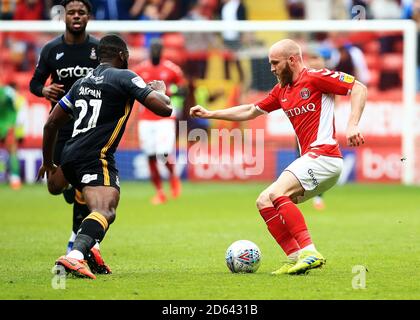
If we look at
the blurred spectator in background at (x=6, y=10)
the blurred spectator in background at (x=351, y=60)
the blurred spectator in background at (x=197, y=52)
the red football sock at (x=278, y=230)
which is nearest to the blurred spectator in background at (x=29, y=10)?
the blurred spectator in background at (x=6, y=10)

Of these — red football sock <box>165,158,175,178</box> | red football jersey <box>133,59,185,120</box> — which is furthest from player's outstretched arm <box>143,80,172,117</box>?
red football sock <box>165,158,175,178</box>

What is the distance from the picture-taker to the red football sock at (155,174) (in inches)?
720

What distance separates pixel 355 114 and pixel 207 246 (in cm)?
351

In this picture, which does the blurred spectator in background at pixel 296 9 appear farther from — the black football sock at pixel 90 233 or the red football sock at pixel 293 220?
the black football sock at pixel 90 233

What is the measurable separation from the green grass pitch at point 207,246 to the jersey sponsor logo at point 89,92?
1591 mm

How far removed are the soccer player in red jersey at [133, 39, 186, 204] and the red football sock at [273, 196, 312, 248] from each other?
9.54 meters

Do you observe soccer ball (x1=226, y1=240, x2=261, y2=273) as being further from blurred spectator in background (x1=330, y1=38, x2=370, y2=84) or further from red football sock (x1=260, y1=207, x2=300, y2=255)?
blurred spectator in background (x1=330, y1=38, x2=370, y2=84)

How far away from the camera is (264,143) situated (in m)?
21.8

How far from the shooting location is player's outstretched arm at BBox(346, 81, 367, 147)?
841cm

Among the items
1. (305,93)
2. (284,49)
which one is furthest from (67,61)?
(305,93)

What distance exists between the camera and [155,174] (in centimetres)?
1833

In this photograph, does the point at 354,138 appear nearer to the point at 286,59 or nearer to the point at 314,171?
the point at 314,171
